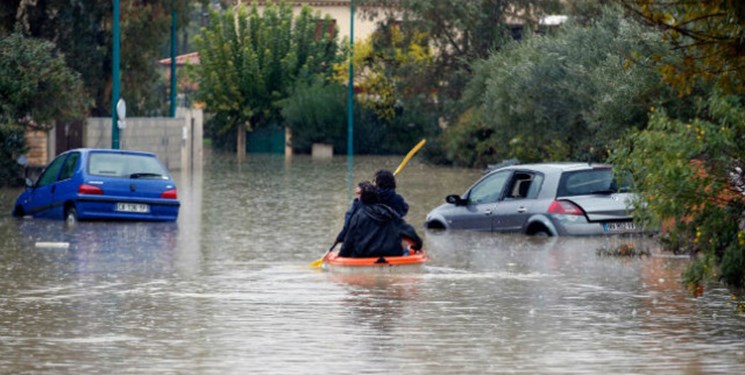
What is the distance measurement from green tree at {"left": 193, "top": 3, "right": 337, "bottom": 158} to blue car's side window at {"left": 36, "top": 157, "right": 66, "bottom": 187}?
45.0 meters

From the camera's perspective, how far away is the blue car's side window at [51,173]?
95.3 feet

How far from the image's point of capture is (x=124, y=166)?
28.7 m

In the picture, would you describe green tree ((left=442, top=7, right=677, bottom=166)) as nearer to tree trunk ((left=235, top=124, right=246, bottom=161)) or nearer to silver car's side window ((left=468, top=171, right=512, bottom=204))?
silver car's side window ((left=468, top=171, right=512, bottom=204))

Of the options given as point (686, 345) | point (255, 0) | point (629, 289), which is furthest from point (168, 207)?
point (255, 0)

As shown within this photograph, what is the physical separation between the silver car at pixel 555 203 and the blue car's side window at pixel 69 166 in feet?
21.6

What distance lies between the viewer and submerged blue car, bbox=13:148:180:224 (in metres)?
27.9

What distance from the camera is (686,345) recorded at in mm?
12961

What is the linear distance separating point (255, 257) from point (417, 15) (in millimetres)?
40603

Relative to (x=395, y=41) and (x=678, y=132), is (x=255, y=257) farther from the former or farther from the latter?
(x=395, y=41)

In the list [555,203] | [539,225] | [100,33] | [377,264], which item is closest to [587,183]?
[555,203]

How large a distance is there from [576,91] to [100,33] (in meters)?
18.9

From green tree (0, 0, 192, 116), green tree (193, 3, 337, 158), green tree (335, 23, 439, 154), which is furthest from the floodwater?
green tree (193, 3, 337, 158)

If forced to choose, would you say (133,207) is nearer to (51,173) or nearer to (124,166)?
(124,166)

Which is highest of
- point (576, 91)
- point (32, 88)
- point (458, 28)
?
point (458, 28)
